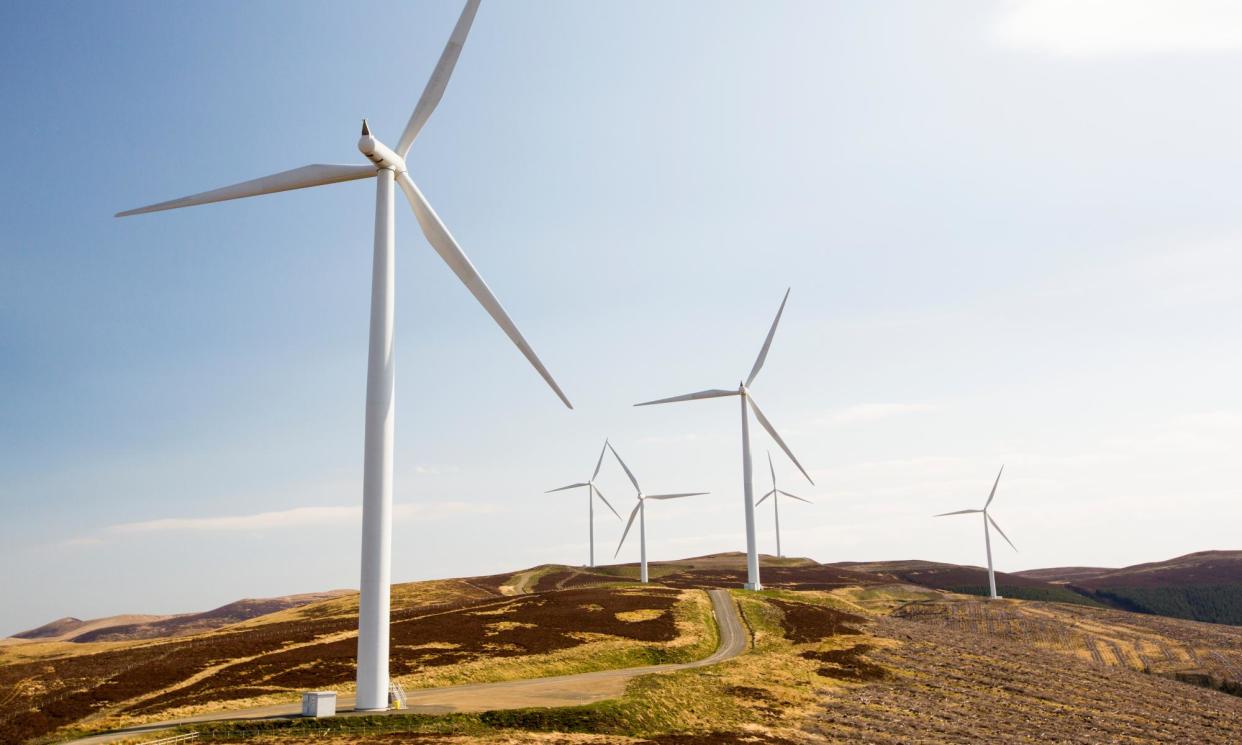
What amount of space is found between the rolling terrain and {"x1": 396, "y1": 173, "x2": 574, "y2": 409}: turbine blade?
18628mm

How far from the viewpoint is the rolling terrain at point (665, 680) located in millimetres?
42531

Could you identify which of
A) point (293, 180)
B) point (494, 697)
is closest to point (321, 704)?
point (494, 697)

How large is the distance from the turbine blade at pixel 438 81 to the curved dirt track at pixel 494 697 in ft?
98.2

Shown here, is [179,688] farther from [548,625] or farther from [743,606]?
[743,606]

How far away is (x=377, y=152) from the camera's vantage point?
40594mm

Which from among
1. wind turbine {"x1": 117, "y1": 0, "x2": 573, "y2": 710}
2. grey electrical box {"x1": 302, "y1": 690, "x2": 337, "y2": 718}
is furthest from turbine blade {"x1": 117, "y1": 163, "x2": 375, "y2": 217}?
grey electrical box {"x1": 302, "y1": 690, "x2": 337, "y2": 718}

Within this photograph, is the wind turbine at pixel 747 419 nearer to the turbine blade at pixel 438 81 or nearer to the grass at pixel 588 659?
the grass at pixel 588 659

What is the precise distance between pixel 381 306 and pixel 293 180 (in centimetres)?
993

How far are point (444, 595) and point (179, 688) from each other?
9905cm

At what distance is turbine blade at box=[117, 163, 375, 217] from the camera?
4209 cm

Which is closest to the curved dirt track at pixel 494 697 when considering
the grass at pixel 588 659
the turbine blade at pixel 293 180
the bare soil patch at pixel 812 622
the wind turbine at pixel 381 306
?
the grass at pixel 588 659

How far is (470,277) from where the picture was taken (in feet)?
141

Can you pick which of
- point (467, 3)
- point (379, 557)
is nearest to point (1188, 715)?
point (379, 557)

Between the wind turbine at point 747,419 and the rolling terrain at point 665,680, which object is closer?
the rolling terrain at point 665,680
